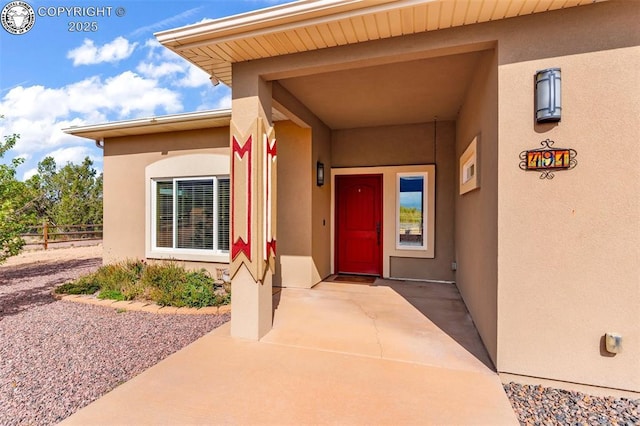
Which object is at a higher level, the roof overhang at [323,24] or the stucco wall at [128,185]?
the roof overhang at [323,24]

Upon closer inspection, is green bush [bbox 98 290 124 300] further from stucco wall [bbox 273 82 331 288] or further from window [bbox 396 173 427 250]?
window [bbox 396 173 427 250]

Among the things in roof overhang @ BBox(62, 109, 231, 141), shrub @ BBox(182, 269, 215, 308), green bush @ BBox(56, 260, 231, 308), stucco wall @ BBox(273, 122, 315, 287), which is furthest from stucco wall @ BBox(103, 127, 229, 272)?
stucco wall @ BBox(273, 122, 315, 287)

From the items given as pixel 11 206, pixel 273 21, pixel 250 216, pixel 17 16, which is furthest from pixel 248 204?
pixel 17 16

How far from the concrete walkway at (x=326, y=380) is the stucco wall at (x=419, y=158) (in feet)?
7.07

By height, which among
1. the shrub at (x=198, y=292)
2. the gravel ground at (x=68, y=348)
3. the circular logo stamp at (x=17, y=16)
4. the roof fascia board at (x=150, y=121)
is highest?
the circular logo stamp at (x=17, y=16)

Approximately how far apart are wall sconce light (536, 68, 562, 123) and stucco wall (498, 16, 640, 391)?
73mm

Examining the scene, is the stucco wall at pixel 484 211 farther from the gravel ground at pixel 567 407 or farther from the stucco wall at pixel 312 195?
the stucco wall at pixel 312 195

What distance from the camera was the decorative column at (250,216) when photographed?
3.27 metres

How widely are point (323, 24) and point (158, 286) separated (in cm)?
499

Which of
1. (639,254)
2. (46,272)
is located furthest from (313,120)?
(46,272)

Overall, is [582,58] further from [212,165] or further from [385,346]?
[212,165]

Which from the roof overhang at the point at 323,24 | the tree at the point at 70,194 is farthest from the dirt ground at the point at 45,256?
the roof overhang at the point at 323,24

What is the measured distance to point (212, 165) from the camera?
6.04m

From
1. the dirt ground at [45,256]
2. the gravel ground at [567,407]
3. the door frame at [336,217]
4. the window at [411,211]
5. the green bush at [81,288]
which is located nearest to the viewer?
the gravel ground at [567,407]
